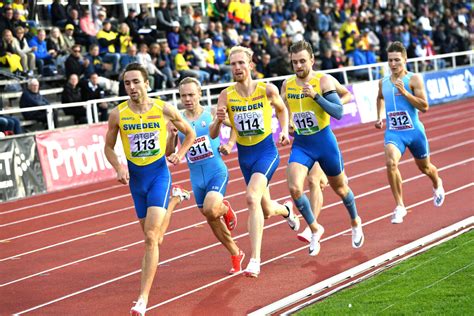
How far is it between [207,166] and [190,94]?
731 mm

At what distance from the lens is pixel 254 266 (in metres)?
9.55

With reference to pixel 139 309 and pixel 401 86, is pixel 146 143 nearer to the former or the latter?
pixel 139 309

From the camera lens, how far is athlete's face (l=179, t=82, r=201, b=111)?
10.4m

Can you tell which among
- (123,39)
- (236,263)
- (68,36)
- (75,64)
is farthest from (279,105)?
(123,39)

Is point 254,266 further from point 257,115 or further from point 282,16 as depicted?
point 282,16

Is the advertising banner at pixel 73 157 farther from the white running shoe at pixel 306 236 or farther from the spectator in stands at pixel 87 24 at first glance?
the white running shoe at pixel 306 236

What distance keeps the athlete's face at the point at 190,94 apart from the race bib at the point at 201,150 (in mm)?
350

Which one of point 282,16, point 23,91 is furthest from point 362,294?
point 282,16

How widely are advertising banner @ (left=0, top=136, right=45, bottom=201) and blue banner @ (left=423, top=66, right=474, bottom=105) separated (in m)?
16.5

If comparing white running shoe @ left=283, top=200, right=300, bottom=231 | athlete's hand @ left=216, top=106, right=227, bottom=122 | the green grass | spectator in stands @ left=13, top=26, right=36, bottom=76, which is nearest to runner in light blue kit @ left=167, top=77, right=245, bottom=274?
athlete's hand @ left=216, top=106, right=227, bottom=122

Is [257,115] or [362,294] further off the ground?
[257,115]

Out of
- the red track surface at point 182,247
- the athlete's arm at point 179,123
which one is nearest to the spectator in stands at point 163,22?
the red track surface at point 182,247

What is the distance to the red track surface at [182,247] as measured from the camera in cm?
980

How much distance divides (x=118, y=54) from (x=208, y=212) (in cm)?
1367
